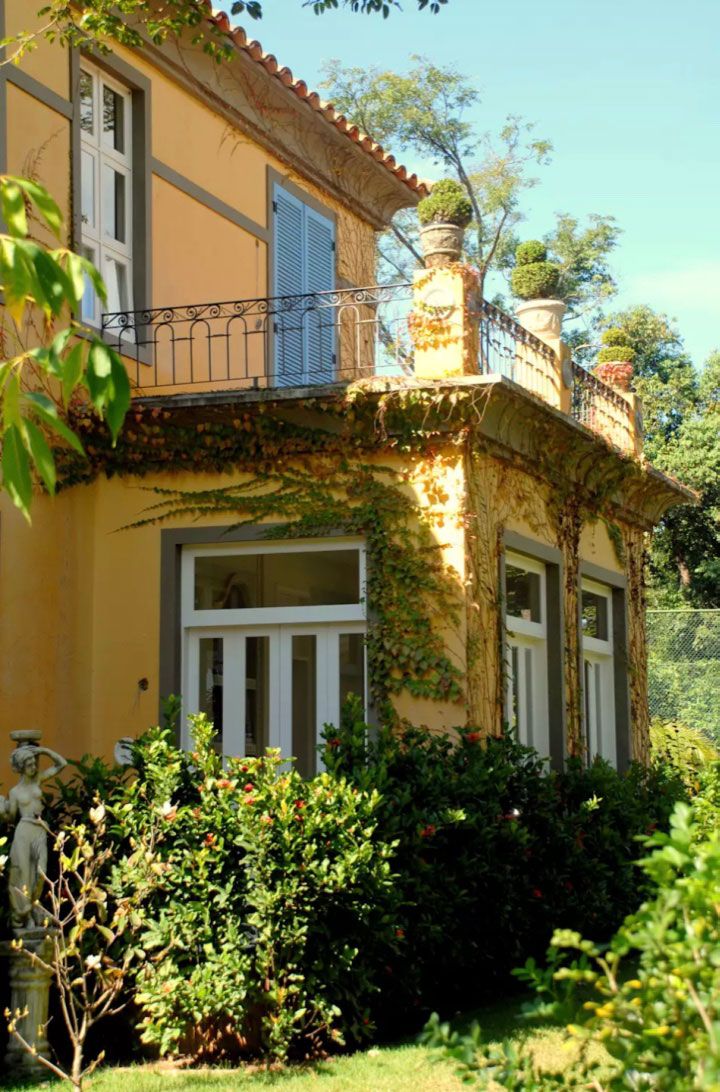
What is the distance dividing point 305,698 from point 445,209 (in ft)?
12.3

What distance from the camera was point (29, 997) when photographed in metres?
7.04

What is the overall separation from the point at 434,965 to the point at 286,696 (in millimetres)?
3281

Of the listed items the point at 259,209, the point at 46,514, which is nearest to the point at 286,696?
the point at 46,514

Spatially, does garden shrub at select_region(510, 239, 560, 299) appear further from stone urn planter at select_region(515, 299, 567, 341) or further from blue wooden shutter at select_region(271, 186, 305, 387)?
blue wooden shutter at select_region(271, 186, 305, 387)

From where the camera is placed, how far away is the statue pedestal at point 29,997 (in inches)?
273

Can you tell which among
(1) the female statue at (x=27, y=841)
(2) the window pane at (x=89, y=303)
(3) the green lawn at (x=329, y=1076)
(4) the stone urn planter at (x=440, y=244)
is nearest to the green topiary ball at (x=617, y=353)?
(4) the stone urn planter at (x=440, y=244)

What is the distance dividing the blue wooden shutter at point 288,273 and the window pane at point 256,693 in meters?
3.54

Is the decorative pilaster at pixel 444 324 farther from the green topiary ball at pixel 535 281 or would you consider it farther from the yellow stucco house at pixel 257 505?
the green topiary ball at pixel 535 281

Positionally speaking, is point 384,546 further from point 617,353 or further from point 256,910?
point 617,353

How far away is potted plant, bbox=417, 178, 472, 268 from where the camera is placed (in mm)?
11109

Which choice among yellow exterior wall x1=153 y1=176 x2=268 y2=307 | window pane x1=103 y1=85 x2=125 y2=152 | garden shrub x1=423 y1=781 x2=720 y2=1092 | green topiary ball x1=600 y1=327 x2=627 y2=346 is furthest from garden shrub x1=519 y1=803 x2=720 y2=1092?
green topiary ball x1=600 y1=327 x2=627 y2=346

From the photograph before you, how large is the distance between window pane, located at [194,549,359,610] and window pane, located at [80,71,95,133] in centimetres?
→ 356

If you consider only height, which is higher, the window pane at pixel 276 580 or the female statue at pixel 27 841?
the window pane at pixel 276 580

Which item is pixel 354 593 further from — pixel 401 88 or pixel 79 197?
pixel 401 88
